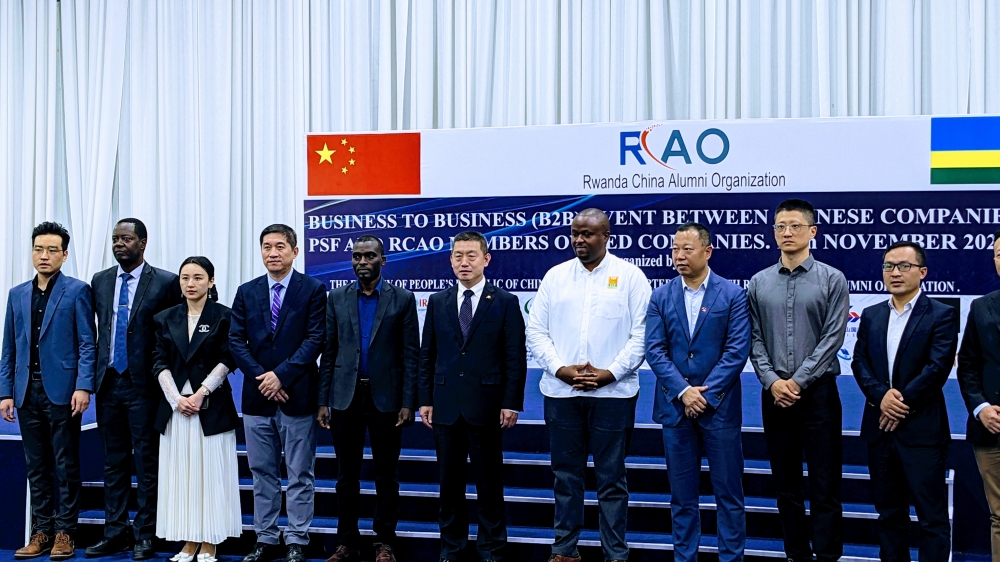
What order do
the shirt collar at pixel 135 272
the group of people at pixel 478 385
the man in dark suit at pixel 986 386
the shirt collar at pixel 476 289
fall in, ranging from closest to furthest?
the man in dark suit at pixel 986 386 < the group of people at pixel 478 385 < the shirt collar at pixel 476 289 < the shirt collar at pixel 135 272

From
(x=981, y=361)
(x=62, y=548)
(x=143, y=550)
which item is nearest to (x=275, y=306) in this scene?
(x=143, y=550)

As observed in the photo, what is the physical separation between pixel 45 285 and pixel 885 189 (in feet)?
14.3

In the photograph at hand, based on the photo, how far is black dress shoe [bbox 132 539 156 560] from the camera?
14.0ft

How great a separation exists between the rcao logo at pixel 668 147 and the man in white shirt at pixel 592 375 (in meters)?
1.50

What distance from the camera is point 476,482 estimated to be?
3949mm

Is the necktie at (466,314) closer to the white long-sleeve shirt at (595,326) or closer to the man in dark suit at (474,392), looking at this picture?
the man in dark suit at (474,392)

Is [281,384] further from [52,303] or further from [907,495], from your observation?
[907,495]

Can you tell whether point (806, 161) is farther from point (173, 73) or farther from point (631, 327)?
point (173, 73)

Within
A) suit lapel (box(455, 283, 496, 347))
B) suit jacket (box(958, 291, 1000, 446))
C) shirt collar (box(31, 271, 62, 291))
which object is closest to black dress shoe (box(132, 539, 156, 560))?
shirt collar (box(31, 271, 62, 291))

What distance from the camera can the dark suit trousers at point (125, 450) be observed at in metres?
4.31

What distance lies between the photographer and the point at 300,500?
163 inches

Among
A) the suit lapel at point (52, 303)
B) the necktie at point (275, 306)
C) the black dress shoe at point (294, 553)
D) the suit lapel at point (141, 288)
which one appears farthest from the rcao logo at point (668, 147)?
the suit lapel at point (52, 303)

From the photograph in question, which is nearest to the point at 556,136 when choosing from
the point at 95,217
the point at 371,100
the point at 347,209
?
the point at 347,209

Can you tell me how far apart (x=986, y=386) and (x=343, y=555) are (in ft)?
9.04
